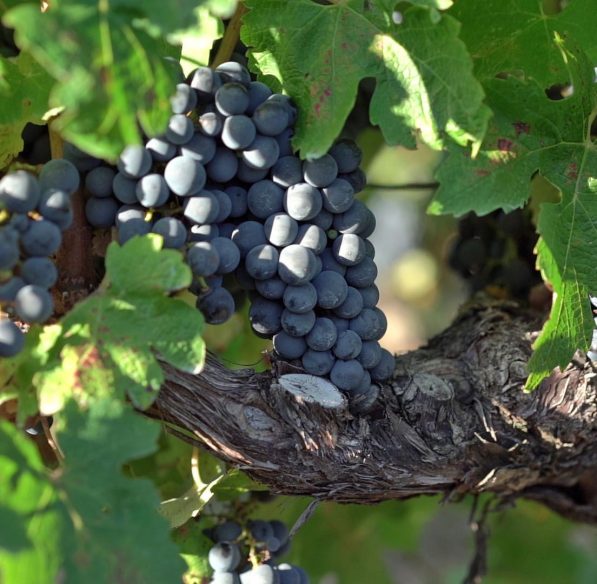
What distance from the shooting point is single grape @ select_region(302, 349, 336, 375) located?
1.08m

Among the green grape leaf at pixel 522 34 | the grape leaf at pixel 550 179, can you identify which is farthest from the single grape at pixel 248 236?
the green grape leaf at pixel 522 34

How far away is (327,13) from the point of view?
3.44ft

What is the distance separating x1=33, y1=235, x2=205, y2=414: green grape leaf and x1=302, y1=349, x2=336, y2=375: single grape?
0.21 meters

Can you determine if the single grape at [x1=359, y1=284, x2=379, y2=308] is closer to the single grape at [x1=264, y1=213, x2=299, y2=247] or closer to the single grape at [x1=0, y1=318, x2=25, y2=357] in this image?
the single grape at [x1=264, y1=213, x2=299, y2=247]

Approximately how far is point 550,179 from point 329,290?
346mm

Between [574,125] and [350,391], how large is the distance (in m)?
0.47

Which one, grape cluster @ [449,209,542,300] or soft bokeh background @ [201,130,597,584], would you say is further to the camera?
soft bokeh background @ [201,130,597,584]

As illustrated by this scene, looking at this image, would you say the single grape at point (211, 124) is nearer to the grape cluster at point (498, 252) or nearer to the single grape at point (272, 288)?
the single grape at point (272, 288)

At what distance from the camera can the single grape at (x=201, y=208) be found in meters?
0.98

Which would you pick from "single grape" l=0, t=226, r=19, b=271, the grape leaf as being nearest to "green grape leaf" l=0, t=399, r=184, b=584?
"single grape" l=0, t=226, r=19, b=271

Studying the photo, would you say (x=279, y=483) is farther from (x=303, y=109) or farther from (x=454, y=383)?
(x=303, y=109)

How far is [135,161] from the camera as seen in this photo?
0.96 metres

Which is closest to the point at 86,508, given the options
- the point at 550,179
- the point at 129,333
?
the point at 129,333

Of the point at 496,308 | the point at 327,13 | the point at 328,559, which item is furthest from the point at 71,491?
the point at 328,559
